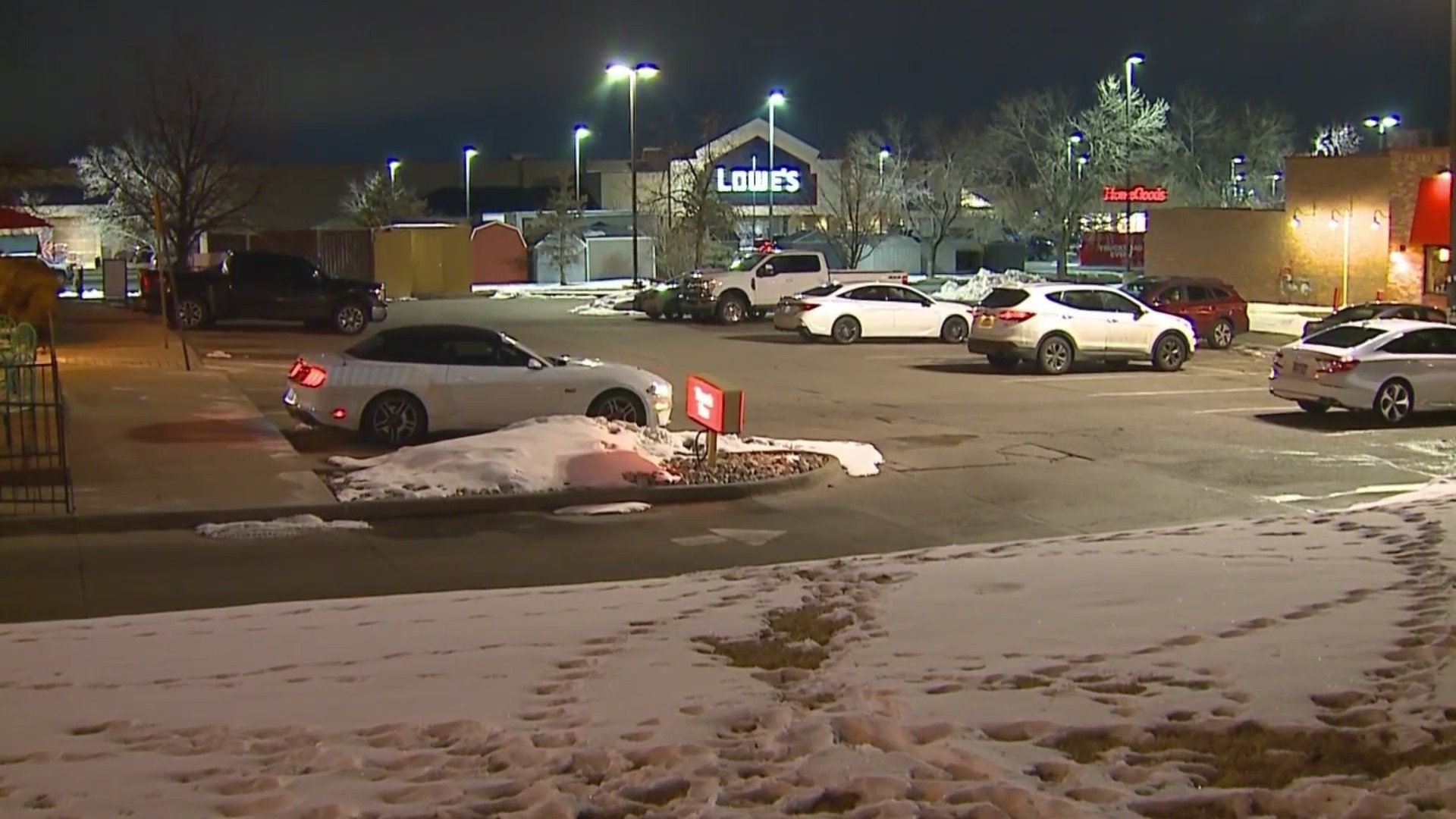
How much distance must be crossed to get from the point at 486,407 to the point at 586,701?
38.2ft

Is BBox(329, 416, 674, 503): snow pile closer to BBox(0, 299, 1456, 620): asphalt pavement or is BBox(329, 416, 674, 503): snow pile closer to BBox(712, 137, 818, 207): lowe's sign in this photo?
BBox(0, 299, 1456, 620): asphalt pavement

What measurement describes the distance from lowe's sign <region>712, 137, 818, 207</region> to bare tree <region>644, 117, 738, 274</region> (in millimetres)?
18392

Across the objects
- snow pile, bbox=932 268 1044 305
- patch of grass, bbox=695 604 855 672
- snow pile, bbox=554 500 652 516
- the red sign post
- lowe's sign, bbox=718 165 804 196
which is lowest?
snow pile, bbox=554 500 652 516

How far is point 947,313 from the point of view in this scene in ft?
112

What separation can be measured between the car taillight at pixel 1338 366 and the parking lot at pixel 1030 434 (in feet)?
2.38

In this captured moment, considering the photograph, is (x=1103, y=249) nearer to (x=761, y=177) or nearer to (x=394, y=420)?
(x=761, y=177)

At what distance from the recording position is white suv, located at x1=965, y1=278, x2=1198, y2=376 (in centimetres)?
2705

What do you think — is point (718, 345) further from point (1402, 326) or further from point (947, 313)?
point (1402, 326)

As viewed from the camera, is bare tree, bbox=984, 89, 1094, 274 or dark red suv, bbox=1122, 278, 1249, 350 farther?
bare tree, bbox=984, 89, 1094, 274

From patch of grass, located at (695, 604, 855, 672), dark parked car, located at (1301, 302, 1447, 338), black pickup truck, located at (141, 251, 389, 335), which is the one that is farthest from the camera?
black pickup truck, located at (141, 251, 389, 335)

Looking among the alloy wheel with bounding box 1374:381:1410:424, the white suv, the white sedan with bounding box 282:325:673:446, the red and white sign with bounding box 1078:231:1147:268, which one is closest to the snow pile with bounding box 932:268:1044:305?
the white suv

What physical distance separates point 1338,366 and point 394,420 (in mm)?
12181

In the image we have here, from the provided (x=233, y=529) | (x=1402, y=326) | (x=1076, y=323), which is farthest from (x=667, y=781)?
(x=1076, y=323)

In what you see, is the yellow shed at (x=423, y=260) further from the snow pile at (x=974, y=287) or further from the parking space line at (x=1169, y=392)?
the parking space line at (x=1169, y=392)
